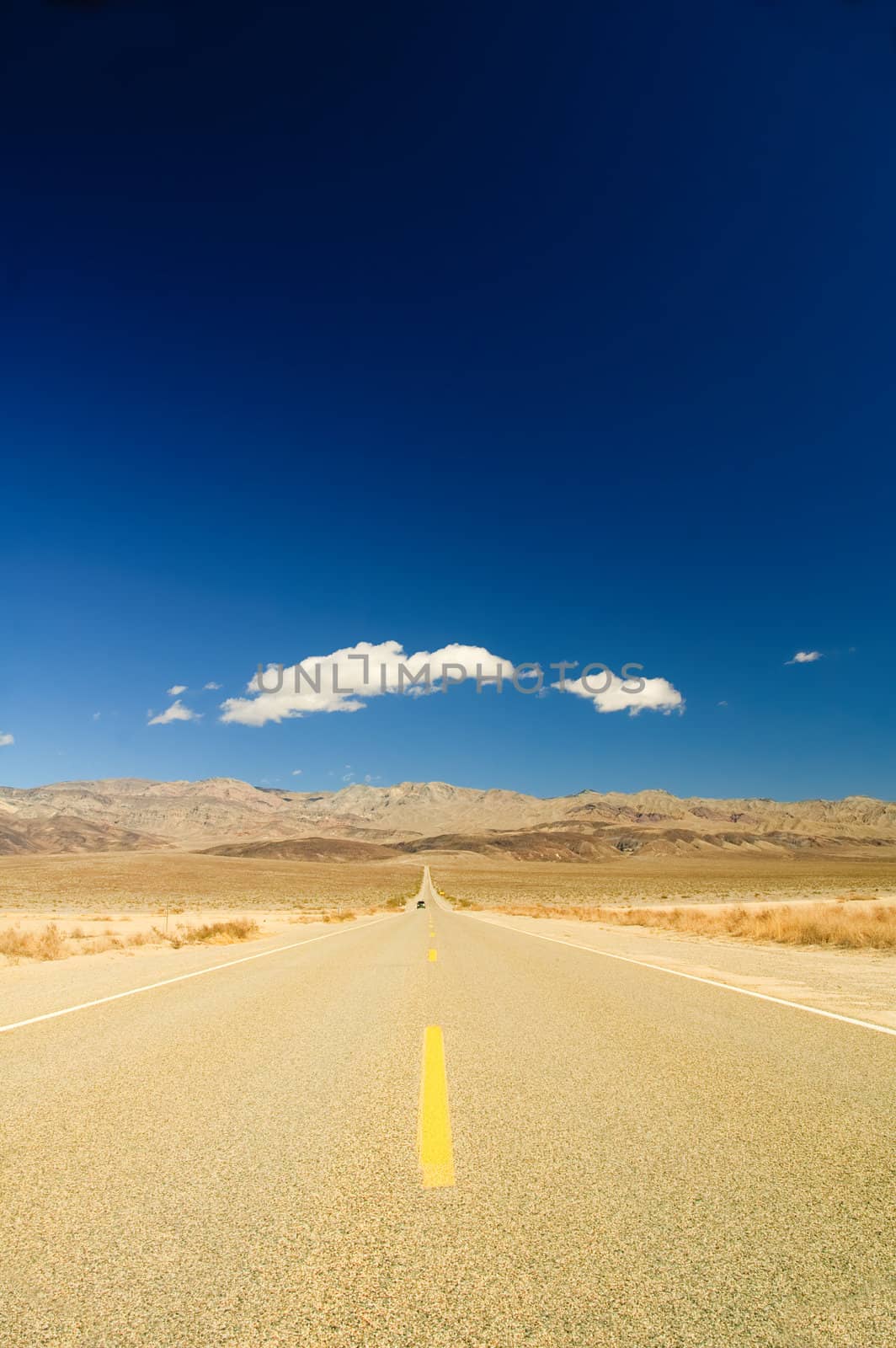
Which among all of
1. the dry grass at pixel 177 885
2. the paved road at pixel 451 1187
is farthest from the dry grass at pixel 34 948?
the dry grass at pixel 177 885

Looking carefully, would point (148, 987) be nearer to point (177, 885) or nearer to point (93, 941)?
point (93, 941)

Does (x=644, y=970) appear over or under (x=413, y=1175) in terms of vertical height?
under

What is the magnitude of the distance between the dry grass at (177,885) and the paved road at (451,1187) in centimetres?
3920

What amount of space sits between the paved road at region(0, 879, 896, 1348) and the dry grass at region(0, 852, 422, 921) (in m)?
39.2

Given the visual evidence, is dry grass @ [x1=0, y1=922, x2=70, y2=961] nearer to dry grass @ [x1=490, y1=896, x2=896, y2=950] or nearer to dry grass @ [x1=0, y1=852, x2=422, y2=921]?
dry grass @ [x1=490, y1=896, x2=896, y2=950]

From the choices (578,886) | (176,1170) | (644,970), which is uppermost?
(176,1170)

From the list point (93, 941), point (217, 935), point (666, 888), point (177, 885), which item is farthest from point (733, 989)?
point (666, 888)

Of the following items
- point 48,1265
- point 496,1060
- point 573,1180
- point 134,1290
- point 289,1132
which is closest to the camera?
point 134,1290

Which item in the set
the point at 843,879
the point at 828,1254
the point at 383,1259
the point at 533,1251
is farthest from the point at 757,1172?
the point at 843,879

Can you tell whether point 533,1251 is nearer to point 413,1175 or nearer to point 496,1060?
point 413,1175

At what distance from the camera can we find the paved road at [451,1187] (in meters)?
2.42

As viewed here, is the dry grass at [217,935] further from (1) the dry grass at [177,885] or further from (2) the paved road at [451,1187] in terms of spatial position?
(1) the dry grass at [177,885]

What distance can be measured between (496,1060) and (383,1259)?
3341 mm

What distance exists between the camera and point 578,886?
3017 inches
